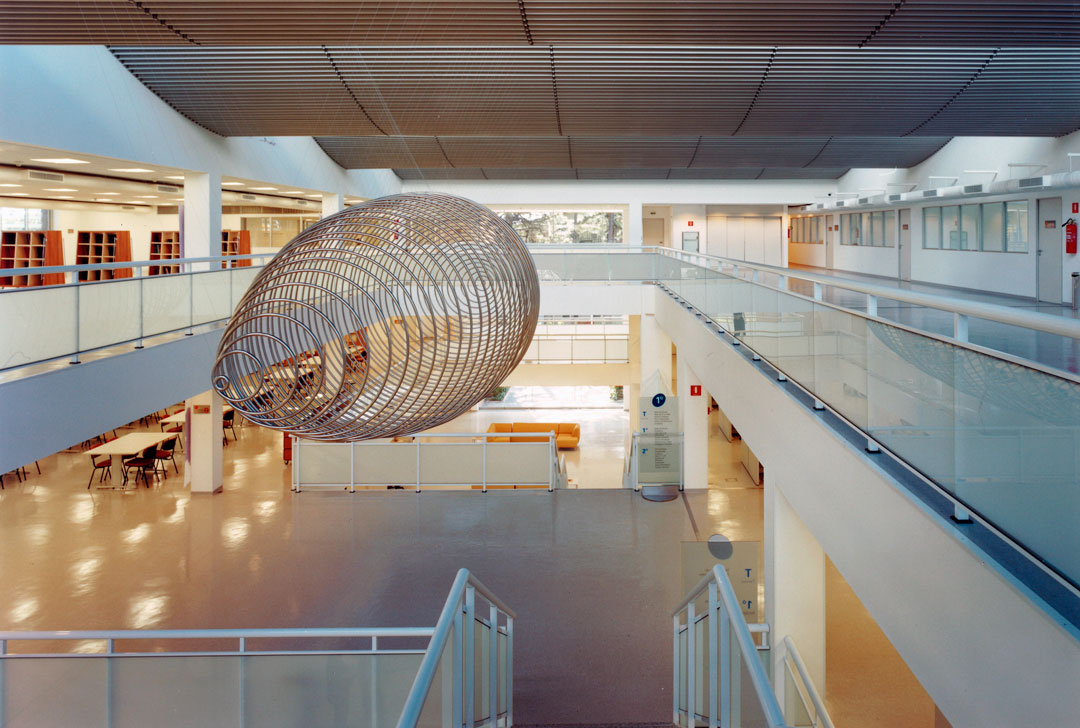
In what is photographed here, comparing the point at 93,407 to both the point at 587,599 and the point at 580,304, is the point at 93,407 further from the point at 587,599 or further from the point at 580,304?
the point at 580,304

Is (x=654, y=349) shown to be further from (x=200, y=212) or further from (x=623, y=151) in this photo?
(x=200, y=212)

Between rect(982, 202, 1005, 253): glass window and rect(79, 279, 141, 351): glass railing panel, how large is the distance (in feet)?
43.5

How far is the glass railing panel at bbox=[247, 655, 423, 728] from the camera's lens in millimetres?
4789

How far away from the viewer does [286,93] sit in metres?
11.9

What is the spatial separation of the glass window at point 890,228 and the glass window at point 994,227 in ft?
15.6

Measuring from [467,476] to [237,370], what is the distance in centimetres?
979

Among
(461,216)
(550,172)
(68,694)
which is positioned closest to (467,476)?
(68,694)

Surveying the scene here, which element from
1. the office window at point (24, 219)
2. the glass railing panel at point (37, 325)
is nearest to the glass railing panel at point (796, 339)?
the glass railing panel at point (37, 325)

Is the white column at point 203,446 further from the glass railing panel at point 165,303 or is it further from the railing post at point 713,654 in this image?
the railing post at point 713,654

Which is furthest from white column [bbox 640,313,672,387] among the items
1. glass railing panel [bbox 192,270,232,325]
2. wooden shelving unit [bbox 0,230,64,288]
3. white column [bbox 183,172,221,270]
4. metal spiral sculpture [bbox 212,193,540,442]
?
metal spiral sculpture [bbox 212,193,540,442]

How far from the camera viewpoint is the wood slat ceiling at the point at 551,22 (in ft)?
24.2

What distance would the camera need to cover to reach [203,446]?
13.4m

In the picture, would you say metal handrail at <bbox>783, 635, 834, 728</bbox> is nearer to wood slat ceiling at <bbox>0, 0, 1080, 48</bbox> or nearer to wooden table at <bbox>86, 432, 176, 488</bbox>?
wood slat ceiling at <bbox>0, 0, 1080, 48</bbox>

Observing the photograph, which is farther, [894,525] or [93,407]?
[93,407]
